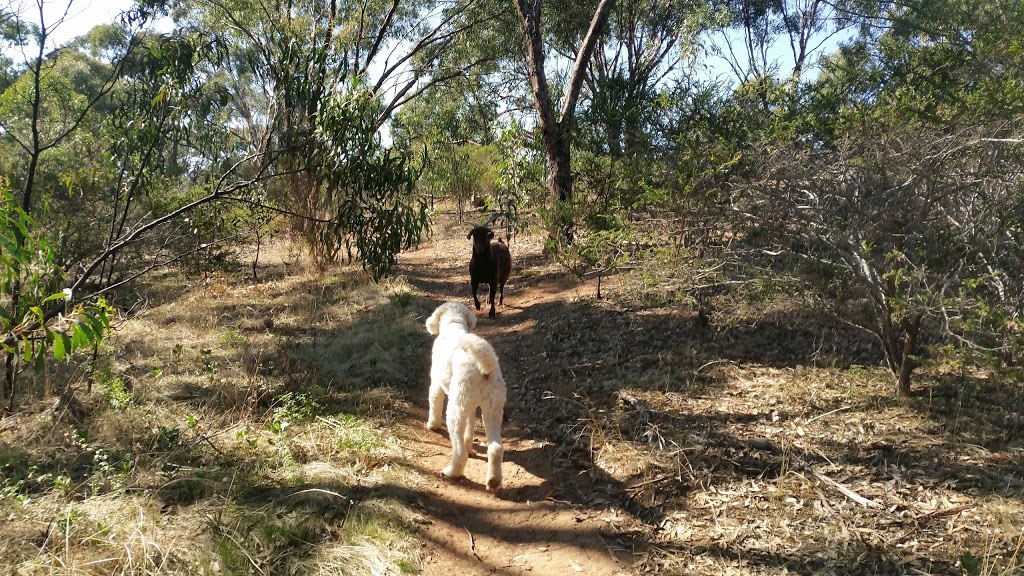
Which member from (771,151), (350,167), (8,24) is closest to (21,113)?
(8,24)

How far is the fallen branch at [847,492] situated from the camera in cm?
359

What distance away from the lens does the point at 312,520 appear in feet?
11.5

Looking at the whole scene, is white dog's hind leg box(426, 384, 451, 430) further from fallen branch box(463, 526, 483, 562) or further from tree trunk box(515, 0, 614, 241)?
tree trunk box(515, 0, 614, 241)

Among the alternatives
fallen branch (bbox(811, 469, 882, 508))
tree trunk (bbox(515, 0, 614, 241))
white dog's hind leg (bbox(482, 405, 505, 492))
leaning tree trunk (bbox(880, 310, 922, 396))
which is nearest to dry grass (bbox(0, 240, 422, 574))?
white dog's hind leg (bbox(482, 405, 505, 492))

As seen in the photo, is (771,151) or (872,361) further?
(872,361)

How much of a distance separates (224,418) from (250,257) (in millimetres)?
11633

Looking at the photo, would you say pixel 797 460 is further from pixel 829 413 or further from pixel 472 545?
pixel 472 545

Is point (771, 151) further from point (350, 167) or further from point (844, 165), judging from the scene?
point (350, 167)

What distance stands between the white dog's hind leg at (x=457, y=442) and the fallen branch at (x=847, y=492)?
2.58 metres

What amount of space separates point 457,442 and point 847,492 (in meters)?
2.76

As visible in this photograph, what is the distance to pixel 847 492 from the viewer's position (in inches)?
145

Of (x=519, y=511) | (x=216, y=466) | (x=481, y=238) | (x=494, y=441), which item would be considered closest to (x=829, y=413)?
(x=519, y=511)

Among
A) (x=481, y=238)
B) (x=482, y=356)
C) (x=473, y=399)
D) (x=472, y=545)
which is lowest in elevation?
(x=472, y=545)

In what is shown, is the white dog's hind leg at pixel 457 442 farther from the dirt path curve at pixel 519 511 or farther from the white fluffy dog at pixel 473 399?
the dirt path curve at pixel 519 511
